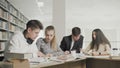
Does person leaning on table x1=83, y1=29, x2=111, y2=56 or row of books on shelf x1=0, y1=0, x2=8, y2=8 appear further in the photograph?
row of books on shelf x1=0, y1=0, x2=8, y2=8

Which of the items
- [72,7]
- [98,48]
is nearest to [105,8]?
[72,7]

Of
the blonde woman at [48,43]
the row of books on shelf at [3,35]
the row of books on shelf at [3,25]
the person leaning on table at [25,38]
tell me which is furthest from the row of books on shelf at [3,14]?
the person leaning on table at [25,38]

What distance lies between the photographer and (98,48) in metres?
3.45

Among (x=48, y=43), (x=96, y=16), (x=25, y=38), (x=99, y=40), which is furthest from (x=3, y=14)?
(x=96, y=16)

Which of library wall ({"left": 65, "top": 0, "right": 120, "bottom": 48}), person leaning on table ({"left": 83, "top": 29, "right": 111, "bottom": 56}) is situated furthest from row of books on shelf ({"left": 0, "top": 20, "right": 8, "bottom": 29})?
person leaning on table ({"left": 83, "top": 29, "right": 111, "bottom": 56})

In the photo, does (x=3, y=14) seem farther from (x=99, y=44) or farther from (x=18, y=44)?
(x=18, y=44)

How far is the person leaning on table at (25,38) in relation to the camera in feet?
7.42

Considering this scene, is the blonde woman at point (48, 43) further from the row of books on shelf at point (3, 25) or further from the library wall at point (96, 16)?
the library wall at point (96, 16)

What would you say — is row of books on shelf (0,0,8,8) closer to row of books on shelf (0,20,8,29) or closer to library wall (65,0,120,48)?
row of books on shelf (0,20,8,29)

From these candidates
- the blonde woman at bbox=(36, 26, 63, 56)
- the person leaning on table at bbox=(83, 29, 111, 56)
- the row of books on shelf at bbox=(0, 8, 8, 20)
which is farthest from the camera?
the row of books on shelf at bbox=(0, 8, 8, 20)

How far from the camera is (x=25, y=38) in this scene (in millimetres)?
2383

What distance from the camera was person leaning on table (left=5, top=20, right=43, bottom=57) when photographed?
226 centimetres

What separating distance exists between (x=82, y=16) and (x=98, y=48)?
6133mm

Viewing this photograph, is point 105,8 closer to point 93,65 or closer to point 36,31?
point 93,65
